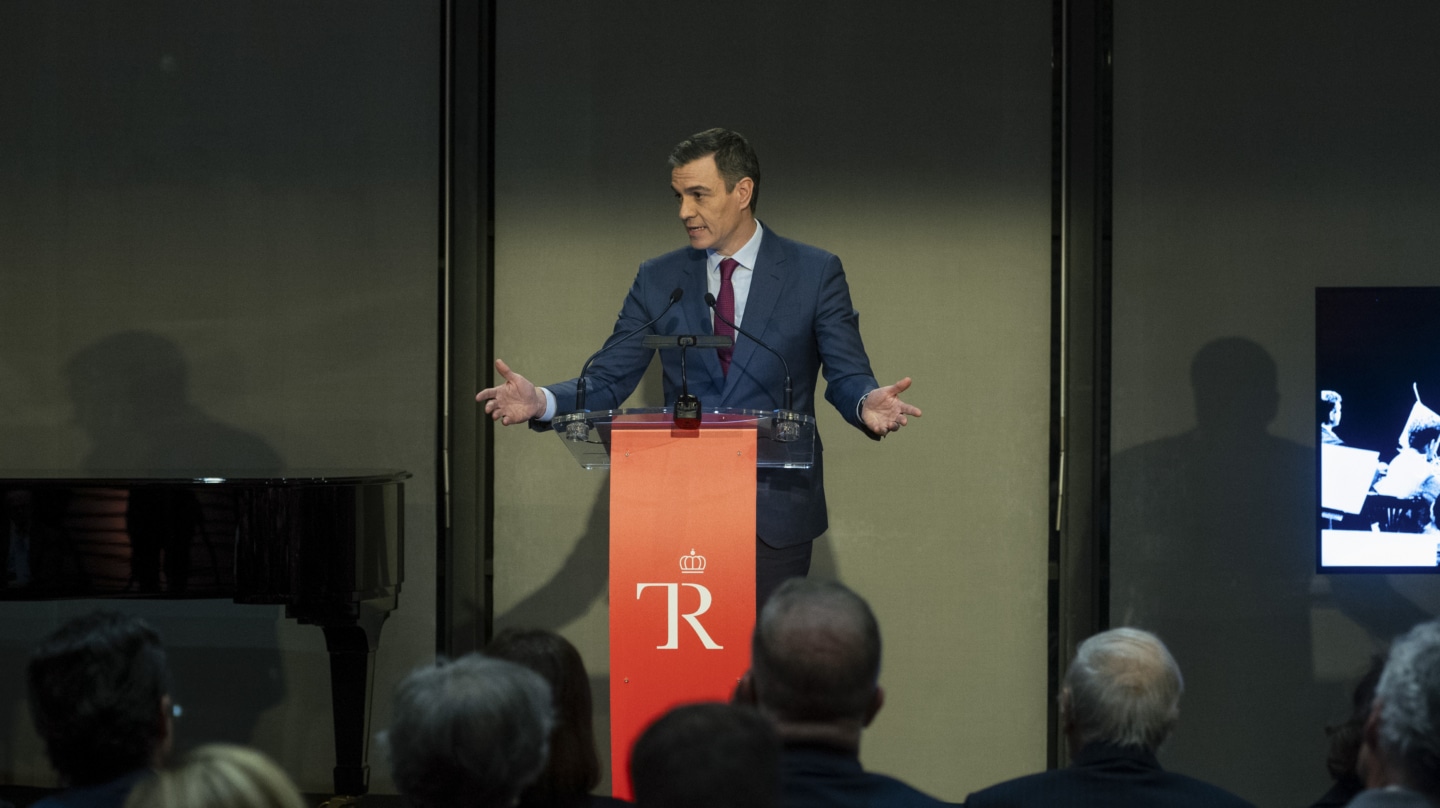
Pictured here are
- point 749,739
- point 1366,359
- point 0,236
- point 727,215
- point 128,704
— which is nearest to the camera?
point 749,739

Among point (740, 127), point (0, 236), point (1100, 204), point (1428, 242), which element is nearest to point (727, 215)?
point (740, 127)

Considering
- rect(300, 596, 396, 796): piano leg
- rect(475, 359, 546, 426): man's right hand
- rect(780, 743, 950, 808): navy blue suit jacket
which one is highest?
rect(475, 359, 546, 426): man's right hand

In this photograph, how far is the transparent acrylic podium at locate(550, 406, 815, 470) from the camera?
3.06 meters

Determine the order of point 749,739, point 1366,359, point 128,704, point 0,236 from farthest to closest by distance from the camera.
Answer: point 0,236 < point 1366,359 < point 128,704 < point 749,739

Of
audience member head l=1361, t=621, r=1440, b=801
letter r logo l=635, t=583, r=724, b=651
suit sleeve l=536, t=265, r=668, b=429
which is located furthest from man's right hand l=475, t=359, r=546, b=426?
audience member head l=1361, t=621, r=1440, b=801

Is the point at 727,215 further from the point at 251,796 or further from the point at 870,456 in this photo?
the point at 251,796

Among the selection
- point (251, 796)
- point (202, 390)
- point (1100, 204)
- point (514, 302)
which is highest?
point (1100, 204)

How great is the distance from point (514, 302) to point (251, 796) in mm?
3597

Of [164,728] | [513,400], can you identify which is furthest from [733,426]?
[164,728]

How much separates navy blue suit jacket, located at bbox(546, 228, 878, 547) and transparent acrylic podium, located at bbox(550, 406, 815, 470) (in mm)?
211

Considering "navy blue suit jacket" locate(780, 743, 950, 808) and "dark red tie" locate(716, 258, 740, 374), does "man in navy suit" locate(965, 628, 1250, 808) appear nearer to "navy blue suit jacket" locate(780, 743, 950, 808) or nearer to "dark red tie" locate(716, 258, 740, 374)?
"navy blue suit jacket" locate(780, 743, 950, 808)

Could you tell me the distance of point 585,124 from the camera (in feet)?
16.5

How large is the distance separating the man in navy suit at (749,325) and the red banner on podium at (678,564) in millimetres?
491

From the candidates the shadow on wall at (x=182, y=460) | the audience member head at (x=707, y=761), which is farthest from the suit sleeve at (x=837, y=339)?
the shadow on wall at (x=182, y=460)
